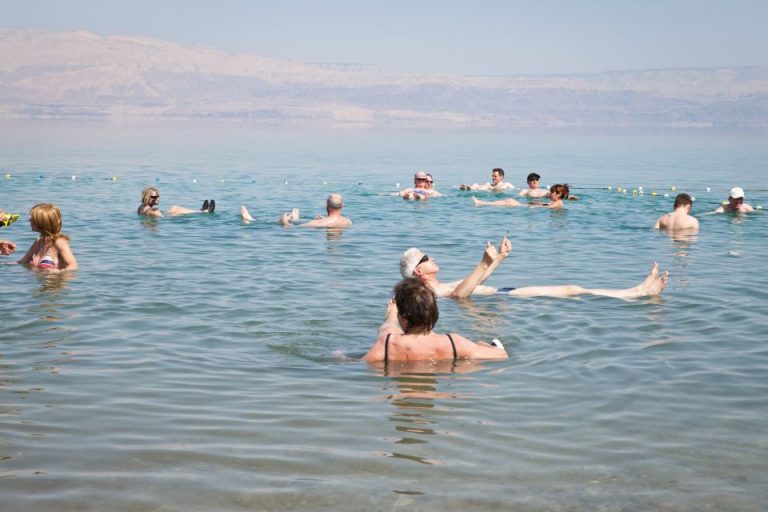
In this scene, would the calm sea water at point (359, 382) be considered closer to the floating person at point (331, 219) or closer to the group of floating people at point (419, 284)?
the group of floating people at point (419, 284)

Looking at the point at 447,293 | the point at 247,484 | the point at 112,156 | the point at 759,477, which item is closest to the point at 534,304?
the point at 447,293

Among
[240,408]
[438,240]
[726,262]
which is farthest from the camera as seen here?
[438,240]

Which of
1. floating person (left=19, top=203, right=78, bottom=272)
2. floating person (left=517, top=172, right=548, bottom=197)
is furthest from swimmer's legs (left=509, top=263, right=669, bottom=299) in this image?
floating person (left=517, top=172, right=548, bottom=197)

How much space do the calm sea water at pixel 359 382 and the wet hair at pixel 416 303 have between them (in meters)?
0.54

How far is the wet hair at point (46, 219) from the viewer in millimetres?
12523

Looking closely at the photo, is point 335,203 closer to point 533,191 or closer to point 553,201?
point 553,201

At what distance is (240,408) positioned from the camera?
23.9 feet

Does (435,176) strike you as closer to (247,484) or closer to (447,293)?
(447,293)

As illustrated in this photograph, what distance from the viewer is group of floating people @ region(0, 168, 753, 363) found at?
7945mm

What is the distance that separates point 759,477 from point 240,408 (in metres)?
3.70

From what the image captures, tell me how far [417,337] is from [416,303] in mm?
394

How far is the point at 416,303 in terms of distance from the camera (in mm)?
7801

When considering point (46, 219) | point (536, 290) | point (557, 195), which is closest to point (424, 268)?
point (536, 290)

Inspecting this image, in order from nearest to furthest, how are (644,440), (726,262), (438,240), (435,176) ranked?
(644,440) → (726,262) → (438,240) → (435,176)
